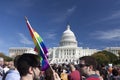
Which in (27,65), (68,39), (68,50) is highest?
(68,39)

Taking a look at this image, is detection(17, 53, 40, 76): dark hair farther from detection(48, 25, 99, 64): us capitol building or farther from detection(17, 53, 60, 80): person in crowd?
detection(48, 25, 99, 64): us capitol building

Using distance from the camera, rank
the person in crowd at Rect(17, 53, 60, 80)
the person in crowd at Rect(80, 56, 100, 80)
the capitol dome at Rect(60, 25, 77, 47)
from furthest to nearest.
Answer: the capitol dome at Rect(60, 25, 77, 47)
the person in crowd at Rect(80, 56, 100, 80)
the person in crowd at Rect(17, 53, 60, 80)

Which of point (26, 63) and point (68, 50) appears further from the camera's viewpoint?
point (68, 50)

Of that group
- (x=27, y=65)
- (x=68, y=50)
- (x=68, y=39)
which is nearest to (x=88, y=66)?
A: (x=27, y=65)

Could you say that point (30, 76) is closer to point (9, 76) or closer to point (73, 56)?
point (9, 76)

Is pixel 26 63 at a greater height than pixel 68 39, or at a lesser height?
lesser

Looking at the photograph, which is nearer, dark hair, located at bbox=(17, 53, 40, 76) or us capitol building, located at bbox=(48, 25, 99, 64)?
dark hair, located at bbox=(17, 53, 40, 76)

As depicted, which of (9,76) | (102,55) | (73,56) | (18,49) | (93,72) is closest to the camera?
(9,76)

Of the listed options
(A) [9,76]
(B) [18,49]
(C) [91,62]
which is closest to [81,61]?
(C) [91,62]

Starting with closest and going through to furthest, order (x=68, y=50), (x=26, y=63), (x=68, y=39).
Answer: (x=26, y=63), (x=68, y=39), (x=68, y=50)

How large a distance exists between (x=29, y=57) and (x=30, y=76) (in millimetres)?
256

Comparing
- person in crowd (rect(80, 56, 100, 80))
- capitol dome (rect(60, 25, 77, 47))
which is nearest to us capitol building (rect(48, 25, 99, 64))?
capitol dome (rect(60, 25, 77, 47))

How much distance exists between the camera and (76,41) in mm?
163500

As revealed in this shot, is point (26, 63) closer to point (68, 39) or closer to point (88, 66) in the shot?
point (88, 66)
